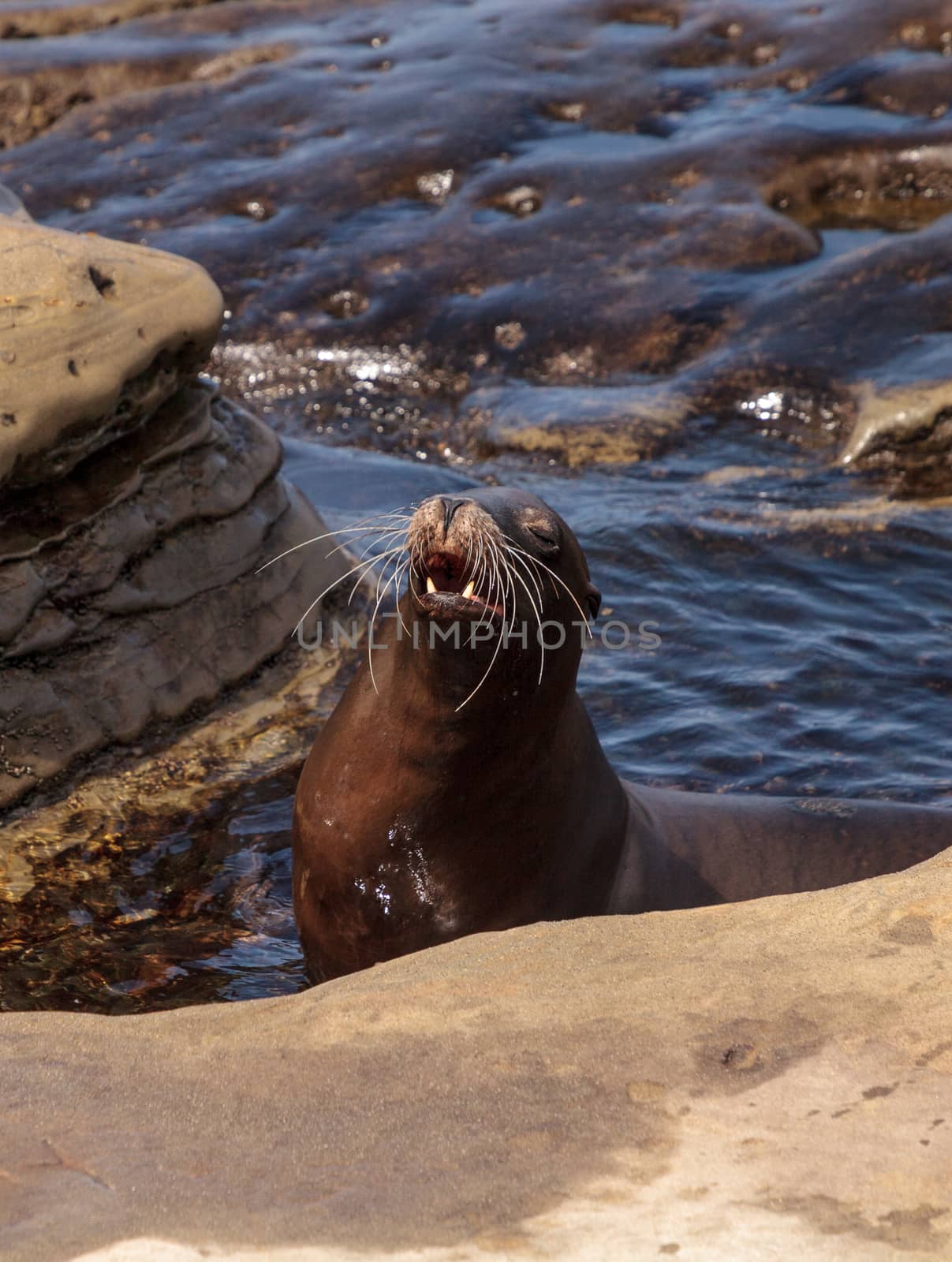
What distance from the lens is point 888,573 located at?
9094 mm

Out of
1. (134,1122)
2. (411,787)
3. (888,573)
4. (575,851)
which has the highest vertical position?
(134,1122)

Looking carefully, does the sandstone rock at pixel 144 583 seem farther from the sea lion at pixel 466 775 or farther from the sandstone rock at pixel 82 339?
the sea lion at pixel 466 775

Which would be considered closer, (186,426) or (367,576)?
(186,426)

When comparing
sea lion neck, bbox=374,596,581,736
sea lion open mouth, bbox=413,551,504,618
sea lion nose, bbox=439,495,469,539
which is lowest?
sea lion neck, bbox=374,596,581,736

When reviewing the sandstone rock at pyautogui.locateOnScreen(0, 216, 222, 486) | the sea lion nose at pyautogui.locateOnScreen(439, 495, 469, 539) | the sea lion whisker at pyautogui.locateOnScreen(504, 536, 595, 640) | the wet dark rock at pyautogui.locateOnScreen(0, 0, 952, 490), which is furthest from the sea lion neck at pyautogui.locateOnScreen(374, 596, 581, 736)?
the wet dark rock at pyautogui.locateOnScreen(0, 0, 952, 490)

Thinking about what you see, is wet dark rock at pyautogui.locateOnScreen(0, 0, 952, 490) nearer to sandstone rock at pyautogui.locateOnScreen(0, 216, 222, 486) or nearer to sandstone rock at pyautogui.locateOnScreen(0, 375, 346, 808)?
sandstone rock at pyautogui.locateOnScreen(0, 375, 346, 808)

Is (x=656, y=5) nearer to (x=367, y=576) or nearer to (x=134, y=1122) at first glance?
(x=367, y=576)

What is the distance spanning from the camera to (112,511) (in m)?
6.61

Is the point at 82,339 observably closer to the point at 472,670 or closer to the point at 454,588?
the point at 454,588

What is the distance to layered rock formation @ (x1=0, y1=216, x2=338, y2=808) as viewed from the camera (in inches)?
242

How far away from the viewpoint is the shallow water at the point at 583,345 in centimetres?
646

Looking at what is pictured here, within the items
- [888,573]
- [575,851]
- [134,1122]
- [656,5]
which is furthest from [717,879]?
[656,5]

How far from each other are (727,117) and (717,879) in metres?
12.0

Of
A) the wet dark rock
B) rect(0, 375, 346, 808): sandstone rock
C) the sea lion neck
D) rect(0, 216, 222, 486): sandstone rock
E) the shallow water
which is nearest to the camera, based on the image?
the sea lion neck
